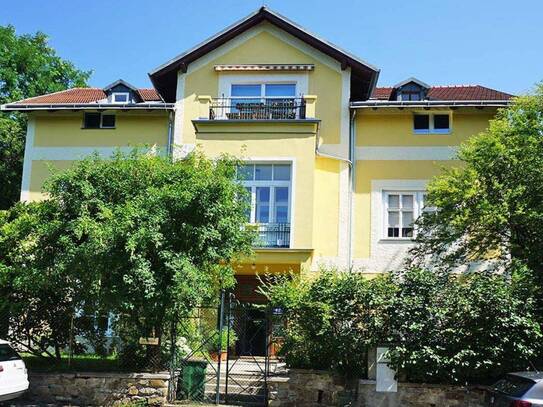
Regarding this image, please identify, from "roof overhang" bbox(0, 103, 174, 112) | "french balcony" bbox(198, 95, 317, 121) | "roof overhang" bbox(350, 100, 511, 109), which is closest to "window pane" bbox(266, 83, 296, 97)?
"french balcony" bbox(198, 95, 317, 121)

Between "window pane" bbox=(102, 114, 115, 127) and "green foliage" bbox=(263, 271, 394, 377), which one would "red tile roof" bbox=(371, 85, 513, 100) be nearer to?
"window pane" bbox=(102, 114, 115, 127)

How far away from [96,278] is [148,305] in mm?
1360

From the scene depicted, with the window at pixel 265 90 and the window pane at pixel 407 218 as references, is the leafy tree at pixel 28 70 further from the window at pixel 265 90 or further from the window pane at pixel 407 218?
the window pane at pixel 407 218

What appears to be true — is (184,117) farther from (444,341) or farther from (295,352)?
(444,341)

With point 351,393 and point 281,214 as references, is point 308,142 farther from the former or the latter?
point 351,393

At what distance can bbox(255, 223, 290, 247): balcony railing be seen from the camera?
72.2 feet

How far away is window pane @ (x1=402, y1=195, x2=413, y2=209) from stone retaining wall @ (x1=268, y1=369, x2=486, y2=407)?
1031 cm

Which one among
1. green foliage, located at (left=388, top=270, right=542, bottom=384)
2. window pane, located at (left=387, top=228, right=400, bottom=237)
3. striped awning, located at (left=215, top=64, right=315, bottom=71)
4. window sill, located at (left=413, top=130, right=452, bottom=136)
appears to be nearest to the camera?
green foliage, located at (left=388, top=270, right=542, bottom=384)

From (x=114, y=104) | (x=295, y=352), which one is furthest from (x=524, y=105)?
(x=114, y=104)

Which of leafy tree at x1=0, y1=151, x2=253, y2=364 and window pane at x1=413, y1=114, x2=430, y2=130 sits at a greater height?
window pane at x1=413, y1=114, x2=430, y2=130

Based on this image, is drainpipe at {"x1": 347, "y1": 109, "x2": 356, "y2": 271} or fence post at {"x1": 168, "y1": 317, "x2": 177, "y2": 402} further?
drainpipe at {"x1": 347, "y1": 109, "x2": 356, "y2": 271}

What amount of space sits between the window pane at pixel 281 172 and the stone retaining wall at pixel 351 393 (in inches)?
351

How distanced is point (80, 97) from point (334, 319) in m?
17.2

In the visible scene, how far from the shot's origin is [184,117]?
953 inches
